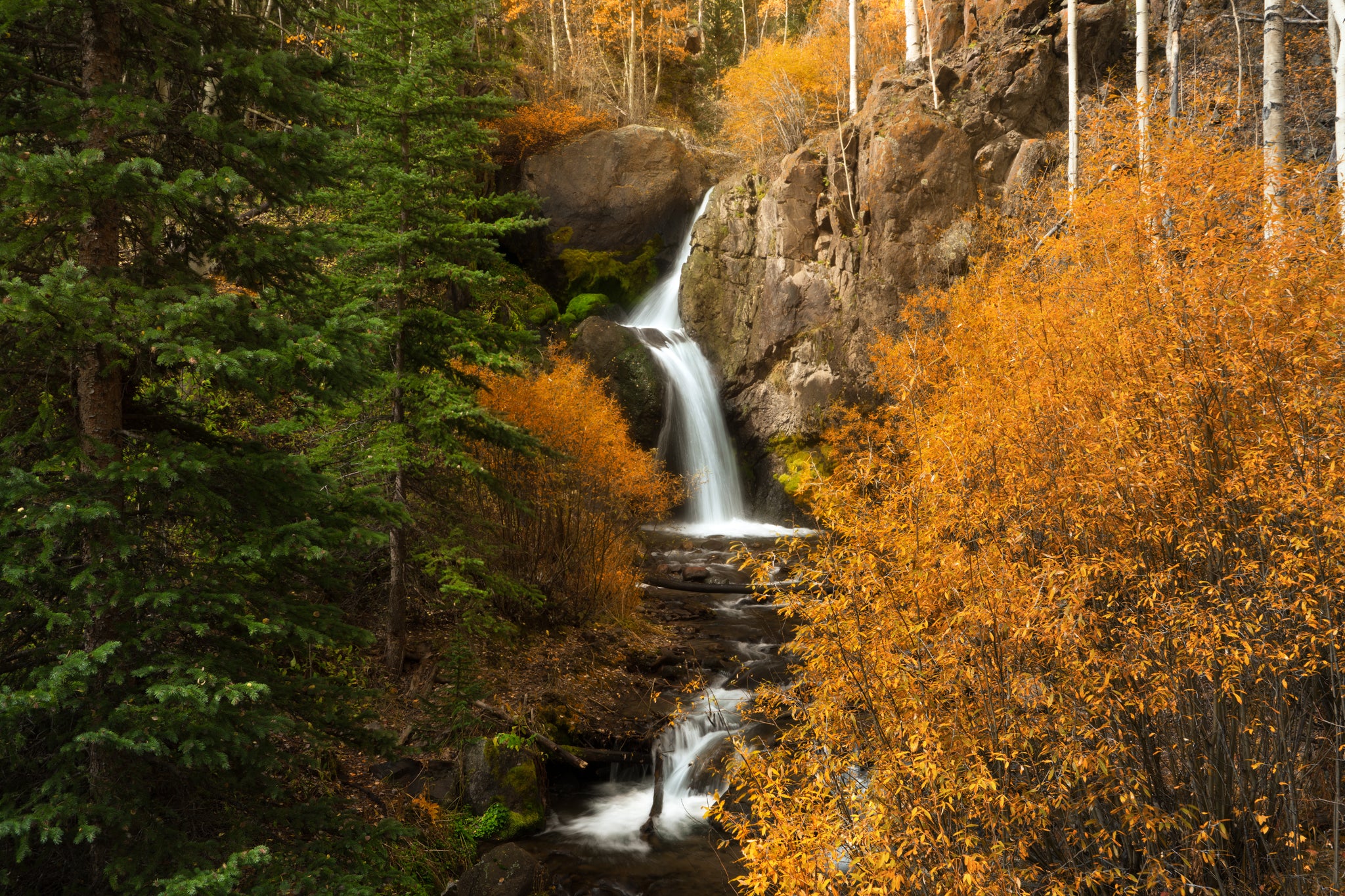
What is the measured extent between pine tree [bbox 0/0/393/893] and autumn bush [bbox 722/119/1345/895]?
3.17 meters

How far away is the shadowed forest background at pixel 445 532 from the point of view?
348 cm

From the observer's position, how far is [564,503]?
37.2 feet

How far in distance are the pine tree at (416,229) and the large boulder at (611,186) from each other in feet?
64.1

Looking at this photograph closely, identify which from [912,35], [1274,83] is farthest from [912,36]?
[1274,83]

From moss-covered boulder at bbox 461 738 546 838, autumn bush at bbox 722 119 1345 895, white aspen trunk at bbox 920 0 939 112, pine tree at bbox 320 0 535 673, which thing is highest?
white aspen trunk at bbox 920 0 939 112

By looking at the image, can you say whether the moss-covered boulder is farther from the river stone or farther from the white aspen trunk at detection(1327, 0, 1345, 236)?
the white aspen trunk at detection(1327, 0, 1345, 236)

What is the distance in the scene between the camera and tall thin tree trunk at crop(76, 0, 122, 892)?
138 inches

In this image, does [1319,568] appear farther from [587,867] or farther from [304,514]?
[587,867]

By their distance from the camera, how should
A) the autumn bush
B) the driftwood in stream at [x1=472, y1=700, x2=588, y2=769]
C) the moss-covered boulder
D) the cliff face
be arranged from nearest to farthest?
the autumn bush < the moss-covered boulder < the driftwood in stream at [x1=472, y1=700, x2=588, y2=769] < the cliff face

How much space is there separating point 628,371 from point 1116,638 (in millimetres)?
19203

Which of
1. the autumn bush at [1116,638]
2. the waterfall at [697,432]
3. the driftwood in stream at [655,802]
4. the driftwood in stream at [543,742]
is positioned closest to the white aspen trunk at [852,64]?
the waterfall at [697,432]

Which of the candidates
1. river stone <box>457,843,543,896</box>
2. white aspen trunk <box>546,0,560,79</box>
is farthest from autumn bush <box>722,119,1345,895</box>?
white aspen trunk <box>546,0,560,79</box>

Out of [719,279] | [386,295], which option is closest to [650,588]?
[386,295]

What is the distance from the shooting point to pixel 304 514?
4.18 meters
